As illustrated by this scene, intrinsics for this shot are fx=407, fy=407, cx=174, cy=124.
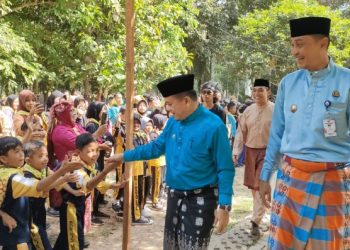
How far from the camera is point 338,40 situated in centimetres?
2148

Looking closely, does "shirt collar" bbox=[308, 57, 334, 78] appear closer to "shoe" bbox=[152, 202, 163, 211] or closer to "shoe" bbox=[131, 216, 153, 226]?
"shoe" bbox=[131, 216, 153, 226]

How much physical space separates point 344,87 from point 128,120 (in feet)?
6.00

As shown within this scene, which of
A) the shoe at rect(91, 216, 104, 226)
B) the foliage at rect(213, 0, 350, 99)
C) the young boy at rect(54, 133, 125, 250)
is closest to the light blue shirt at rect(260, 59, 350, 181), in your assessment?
the young boy at rect(54, 133, 125, 250)

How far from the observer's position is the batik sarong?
3156 mm

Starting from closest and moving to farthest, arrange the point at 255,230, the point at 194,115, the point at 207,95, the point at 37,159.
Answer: the point at 194,115 → the point at 37,159 → the point at 255,230 → the point at 207,95

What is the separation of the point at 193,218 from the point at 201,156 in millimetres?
491

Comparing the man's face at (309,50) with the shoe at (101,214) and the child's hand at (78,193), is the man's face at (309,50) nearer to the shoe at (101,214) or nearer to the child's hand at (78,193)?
the child's hand at (78,193)

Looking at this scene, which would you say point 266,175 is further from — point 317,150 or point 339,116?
point 339,116

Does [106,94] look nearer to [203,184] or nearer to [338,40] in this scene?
[203,184]

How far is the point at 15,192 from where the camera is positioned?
131 inches

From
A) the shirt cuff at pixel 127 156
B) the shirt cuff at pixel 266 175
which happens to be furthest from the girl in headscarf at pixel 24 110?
the shirt cuff at pixel 266 175

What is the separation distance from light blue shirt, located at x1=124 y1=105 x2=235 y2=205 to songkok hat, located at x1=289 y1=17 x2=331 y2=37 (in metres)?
0.90

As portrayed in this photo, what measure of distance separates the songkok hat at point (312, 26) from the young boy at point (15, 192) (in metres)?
2.25

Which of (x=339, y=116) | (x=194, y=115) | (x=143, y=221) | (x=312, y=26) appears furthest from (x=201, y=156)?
(x=143, y=221)
